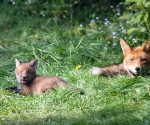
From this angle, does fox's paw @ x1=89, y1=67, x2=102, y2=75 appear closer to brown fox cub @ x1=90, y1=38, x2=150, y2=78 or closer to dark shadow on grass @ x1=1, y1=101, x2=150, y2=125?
brown fox cub @ x1=90, y1=38, x2=150, y2=78

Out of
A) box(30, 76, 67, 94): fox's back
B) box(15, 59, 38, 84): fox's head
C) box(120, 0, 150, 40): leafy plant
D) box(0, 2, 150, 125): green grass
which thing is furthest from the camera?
box(120, 0, 150, 40): leafy plant

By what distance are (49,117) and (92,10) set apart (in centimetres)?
731

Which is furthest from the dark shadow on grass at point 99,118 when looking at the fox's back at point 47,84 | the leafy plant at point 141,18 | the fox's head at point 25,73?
the leafy plant at point 141,18

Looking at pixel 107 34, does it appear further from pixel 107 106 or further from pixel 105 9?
pixel 107 106

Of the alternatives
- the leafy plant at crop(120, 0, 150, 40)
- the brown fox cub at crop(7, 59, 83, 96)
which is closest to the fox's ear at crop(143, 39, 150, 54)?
the leafy plant at crop(120, 0, 150, 40)

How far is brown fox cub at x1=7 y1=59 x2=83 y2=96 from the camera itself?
26.4 ft

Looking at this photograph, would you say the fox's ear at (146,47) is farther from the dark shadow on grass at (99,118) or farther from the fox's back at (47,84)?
the dark shadow on grass at (99,118)

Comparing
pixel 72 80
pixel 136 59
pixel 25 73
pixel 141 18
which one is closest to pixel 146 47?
pixel 136 59

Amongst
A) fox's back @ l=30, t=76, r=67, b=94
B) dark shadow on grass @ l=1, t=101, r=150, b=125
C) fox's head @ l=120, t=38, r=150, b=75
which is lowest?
dark shadow on grass @ l=1, t=101, r=150, b=125

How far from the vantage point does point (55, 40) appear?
10.5m

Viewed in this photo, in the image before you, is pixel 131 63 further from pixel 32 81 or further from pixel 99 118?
pixel 99 118

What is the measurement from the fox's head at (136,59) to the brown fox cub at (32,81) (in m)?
1.36

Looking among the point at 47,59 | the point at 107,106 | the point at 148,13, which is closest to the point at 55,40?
the point at 47,59

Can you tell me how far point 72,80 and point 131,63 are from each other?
1.03 m
